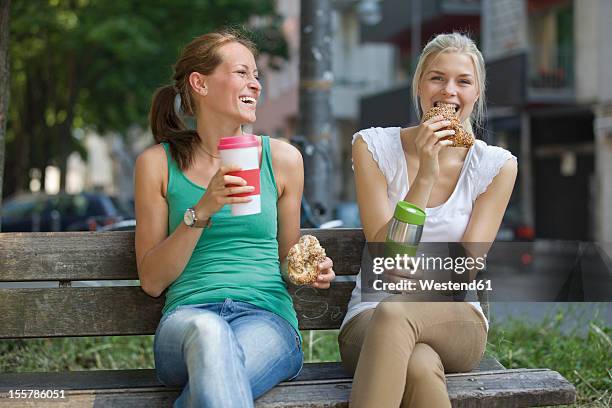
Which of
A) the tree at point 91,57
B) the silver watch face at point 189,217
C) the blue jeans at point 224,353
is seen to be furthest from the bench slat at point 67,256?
the tree at point 91,57

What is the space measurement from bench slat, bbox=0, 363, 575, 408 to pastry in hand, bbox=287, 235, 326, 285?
1.26 feet

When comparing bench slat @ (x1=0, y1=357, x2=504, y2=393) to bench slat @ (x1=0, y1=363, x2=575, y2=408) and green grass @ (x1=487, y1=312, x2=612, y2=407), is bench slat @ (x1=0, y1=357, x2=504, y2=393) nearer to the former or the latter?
bench slat @ (x1=0, y1=363, x2=575, y2=408)

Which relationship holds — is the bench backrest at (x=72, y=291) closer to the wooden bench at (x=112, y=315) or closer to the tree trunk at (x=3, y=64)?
the wooden bench at (x=112, y=315)

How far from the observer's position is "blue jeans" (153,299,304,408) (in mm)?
3121

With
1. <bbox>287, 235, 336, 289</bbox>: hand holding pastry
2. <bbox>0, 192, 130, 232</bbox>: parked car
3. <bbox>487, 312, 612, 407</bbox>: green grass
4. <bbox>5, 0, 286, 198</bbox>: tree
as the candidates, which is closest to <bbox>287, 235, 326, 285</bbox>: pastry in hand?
<bbox>287, 235, 336, 289</bbox>: hand holding pastry

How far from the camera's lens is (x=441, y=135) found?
347 centimetres

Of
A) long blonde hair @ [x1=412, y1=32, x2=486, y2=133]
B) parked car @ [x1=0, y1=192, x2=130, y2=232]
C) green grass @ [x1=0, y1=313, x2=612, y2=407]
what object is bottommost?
parked car @ [x1=0, y1=192, x2=130, y2=232]

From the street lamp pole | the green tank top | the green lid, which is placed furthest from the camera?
the street lamp pole

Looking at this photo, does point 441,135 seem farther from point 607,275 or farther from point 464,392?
point 607,275

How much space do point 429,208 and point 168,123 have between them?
1043 mm

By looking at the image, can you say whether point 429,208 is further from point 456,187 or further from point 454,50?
point 454,50

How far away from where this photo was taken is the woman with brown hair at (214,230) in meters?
3.42
